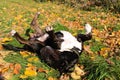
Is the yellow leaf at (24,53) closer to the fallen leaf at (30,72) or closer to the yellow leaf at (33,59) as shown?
the yellow leaf at (33,59)

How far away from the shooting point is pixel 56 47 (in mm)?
5570

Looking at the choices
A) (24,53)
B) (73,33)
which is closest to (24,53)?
(24,53)

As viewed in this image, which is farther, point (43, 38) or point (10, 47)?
point (10, 47)

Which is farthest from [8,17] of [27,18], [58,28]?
[58,28]

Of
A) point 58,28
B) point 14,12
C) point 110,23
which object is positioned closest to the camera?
point 58,28

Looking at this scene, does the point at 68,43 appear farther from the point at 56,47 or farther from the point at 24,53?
the point at 24,53

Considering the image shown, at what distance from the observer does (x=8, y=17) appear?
28.7 ft

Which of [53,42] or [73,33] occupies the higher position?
[53,42]

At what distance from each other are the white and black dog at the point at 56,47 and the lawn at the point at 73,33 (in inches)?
5.2

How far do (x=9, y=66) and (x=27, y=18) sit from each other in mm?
3552

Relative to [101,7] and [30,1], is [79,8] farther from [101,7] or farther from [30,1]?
[30,1]

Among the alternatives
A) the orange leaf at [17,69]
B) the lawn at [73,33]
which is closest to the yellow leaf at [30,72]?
the lawn at [73,33]

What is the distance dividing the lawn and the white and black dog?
0.43 ft

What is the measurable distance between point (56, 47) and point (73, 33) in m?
1.70
